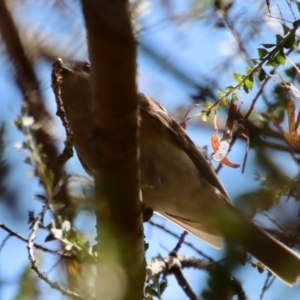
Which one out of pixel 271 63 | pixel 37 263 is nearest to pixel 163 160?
pixel 37 263

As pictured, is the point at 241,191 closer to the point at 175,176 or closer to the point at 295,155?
the point at 295,155

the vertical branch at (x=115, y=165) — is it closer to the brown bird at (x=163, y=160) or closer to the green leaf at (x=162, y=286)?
the green leaf at (x=162, y=286)

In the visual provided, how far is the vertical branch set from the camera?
1503 mm

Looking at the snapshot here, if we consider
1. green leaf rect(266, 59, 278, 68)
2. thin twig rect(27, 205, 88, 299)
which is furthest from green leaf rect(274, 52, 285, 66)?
thin twig rect(27, 205, 88, 299)

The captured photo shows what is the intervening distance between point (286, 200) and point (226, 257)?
17cm

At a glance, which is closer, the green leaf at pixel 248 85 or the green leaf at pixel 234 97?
the green leaf at pixel 234 97

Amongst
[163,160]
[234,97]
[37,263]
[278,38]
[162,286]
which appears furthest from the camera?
[163,160]

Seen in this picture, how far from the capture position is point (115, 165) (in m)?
2.18

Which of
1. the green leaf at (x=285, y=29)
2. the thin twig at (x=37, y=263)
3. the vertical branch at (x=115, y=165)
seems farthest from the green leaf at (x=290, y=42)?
the thin twig at (x=37, y=263)

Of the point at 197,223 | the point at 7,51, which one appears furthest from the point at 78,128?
the point at 7,51

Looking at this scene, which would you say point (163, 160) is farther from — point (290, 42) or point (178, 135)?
point (290, 42)

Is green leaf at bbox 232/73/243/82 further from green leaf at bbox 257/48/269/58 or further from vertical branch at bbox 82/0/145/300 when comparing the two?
vertical branch at bbox 82/0/145/300

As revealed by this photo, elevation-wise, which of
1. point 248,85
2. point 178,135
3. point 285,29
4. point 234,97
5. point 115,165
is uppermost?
point 178,135

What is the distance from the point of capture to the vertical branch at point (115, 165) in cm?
150
